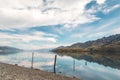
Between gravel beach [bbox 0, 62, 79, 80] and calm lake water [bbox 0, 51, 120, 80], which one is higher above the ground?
gravel beach [bbox 0, 62, 79, 80]

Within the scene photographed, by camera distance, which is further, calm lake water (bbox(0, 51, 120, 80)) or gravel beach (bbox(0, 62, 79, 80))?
calm lake water (bbox(0, 51, 120, 80))

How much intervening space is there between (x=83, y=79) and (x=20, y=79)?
26564 mm

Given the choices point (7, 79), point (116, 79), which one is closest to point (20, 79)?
point (7, 79)

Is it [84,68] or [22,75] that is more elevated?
[22,75]

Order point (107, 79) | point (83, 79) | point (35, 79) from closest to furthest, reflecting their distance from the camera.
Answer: point (35, 79)
point (83, 79)
point (107, 79)

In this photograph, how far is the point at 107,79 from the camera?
61.1m

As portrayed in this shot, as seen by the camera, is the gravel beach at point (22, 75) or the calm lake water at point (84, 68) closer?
the gravel beach at point (22, 75)

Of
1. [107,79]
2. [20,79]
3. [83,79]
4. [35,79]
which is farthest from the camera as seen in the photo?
[107,79]

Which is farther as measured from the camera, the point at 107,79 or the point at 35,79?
the point at 107,79

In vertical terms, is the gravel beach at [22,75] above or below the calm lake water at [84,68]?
above

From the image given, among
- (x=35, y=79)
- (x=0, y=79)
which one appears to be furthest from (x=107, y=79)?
(x=0, y=79)

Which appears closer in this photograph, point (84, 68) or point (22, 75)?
point (22, 75)

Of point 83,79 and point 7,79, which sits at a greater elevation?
point 7,79

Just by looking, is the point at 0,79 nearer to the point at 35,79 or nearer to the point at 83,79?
the point at 35,79
